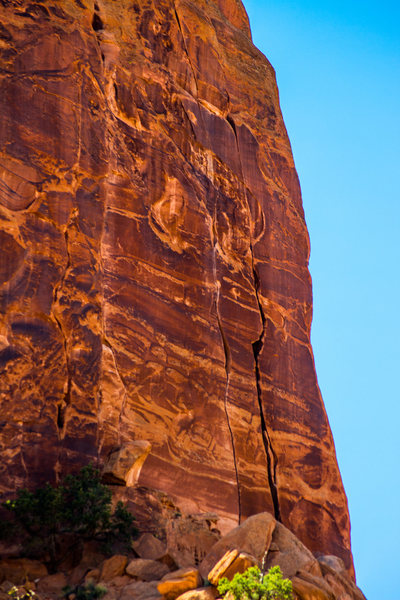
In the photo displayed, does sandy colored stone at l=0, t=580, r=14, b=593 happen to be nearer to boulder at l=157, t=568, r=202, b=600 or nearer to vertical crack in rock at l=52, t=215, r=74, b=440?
boulder at l=157, t=568, r=202, b=600

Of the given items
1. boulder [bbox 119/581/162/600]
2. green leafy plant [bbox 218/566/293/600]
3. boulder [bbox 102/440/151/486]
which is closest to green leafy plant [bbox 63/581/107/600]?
boulder [bbox 119/581/162/600]

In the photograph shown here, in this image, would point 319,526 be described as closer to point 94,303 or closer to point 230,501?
point 230,501

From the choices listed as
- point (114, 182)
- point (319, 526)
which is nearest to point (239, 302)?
point (114, 182)

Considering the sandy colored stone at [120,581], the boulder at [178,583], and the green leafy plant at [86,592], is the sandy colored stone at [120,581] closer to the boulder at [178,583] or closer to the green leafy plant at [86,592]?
the green leafy plant at [86,592]

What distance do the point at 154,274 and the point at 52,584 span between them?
12.7m

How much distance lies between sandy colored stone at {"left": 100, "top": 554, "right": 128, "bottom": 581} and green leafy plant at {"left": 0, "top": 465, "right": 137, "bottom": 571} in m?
0.65

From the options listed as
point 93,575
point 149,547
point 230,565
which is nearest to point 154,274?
point 149,547

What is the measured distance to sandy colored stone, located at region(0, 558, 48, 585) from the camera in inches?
920

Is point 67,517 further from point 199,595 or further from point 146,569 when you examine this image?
point 199,595

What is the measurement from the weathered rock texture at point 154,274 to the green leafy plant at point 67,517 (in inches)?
44.5

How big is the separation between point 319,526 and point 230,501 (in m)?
5.57

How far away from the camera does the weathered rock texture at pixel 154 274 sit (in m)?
27.4

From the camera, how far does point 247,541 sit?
24.5 meters


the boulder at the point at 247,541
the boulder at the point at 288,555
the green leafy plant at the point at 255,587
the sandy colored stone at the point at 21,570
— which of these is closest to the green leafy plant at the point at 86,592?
the sandy colored stone at the point at 21,570
